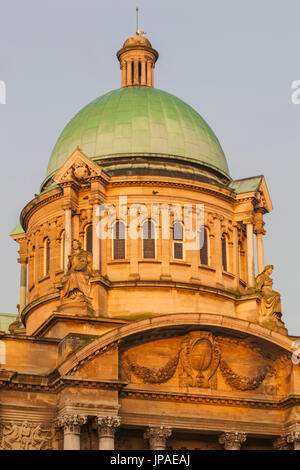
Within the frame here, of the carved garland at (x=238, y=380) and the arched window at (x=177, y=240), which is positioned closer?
the carved garland at (x=238, y=380)

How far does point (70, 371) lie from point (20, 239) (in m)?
18.8

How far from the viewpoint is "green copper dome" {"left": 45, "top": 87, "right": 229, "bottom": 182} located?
189 feet

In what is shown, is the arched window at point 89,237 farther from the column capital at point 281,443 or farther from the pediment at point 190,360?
the column capital at point 281,443

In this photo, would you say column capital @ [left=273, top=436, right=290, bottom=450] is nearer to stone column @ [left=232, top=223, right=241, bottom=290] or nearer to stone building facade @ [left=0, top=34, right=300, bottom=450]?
stone building facade @ [left=0, top=34, right=300, bottom=450]

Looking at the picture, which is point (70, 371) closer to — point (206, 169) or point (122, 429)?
point (122, 429)

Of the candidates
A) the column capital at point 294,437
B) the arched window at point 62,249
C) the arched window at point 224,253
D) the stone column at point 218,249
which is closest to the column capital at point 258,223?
the arched window at point 224,253

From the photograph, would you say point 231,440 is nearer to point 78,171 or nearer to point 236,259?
point 236,259

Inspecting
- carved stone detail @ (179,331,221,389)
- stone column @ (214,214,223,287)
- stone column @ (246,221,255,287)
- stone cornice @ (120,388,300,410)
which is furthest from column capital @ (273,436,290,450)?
stone column @ (246,221,255,287)

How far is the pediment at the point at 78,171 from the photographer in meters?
54.3

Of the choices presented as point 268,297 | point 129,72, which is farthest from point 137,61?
point 268,297

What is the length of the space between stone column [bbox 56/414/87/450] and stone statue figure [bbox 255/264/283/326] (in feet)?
40.4

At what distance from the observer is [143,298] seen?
176 ft

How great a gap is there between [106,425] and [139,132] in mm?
18335

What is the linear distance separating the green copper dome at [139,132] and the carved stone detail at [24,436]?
53.6 ft
